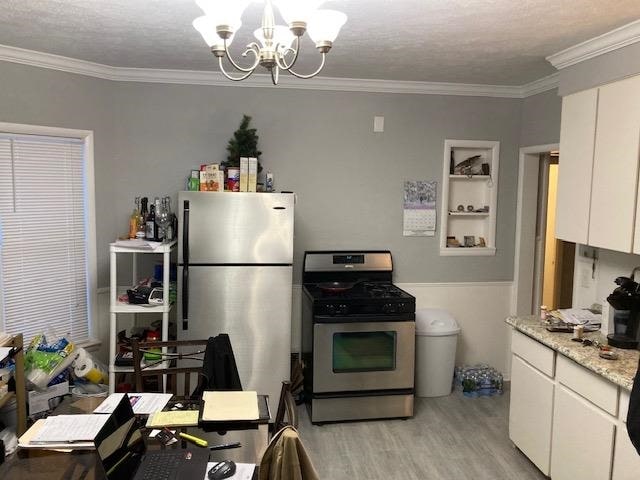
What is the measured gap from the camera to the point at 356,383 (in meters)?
3.59

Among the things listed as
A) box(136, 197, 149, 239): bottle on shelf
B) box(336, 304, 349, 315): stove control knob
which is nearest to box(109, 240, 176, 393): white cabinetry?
box(136, 197, 149, 239): bottle on shelf

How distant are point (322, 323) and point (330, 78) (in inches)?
73.1

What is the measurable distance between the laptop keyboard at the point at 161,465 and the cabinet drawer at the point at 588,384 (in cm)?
188

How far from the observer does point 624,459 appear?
2232 mm

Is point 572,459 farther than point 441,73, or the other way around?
point 441,73

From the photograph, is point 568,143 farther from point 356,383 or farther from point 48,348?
point 48,348

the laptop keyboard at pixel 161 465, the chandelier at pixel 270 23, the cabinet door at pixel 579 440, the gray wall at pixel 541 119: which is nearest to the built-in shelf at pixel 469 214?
the gray wall at pixel 541 119

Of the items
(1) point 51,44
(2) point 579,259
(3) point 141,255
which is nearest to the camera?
(1) point 51,44

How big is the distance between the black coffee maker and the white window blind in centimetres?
344

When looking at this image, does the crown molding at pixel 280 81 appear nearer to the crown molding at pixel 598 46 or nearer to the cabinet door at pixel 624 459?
the crown molding at pixel 598 46

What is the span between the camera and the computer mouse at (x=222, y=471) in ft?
5.23

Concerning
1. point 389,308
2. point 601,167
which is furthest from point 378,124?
point 601,167

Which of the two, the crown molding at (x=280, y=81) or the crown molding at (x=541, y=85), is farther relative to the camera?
the crown molding at (x=541, y=85)

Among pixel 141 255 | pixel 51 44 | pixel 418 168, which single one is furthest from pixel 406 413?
pixel 51 44
